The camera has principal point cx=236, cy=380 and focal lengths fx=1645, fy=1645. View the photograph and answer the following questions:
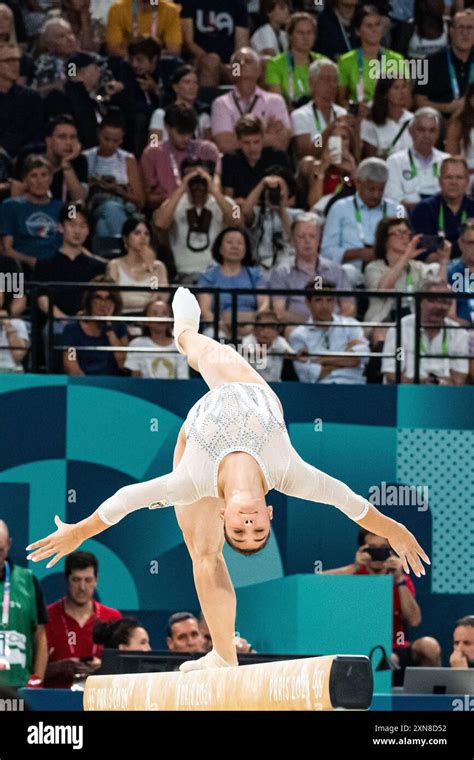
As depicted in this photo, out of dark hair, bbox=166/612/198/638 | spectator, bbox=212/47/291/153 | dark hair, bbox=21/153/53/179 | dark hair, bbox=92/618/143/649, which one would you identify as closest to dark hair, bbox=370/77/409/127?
spectator, bbox=212/47/291/153

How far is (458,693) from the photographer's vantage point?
375 inches

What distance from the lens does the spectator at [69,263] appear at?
11.4 metres

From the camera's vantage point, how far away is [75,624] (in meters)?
10.5

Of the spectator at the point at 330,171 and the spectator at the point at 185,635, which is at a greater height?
the spectator at the point at 330,171

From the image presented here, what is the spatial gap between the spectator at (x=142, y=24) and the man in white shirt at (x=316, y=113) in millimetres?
1188

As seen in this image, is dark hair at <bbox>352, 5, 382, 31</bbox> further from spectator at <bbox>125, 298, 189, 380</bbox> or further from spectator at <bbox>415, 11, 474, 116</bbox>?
spectator at <bbox>125, 298, 189, 380</bbox>

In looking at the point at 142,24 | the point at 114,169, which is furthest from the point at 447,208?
the point at 142,24

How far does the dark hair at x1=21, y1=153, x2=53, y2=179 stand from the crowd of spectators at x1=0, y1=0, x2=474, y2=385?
0.06 feet

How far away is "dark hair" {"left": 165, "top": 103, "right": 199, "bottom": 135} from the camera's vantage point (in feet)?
39.6

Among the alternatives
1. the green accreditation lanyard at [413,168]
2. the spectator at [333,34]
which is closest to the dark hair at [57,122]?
the spectator at [333,34]

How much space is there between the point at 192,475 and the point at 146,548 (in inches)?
163

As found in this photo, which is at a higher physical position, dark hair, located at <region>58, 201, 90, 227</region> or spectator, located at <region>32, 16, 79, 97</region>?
spectator, located at <region>32, 16, 79, 97</region>

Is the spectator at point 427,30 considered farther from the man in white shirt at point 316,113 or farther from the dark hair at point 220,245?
the dark hair at point 220,245
